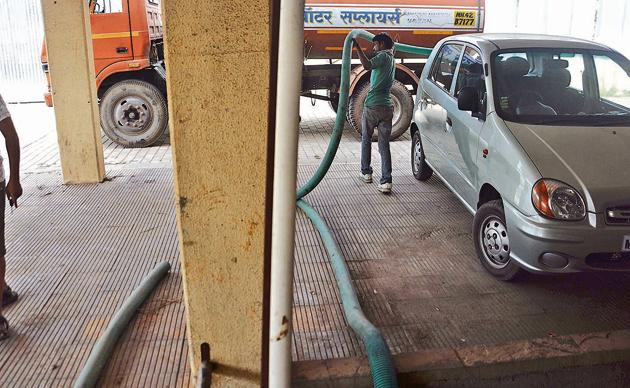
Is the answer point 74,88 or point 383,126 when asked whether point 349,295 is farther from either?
point 74,88

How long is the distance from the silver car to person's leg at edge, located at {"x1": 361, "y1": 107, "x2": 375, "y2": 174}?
2.58 feet

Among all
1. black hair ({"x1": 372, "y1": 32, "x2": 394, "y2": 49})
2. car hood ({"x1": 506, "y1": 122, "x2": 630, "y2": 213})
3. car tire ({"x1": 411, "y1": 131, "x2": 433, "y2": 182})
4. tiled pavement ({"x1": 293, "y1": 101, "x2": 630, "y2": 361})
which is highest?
black hair ({"x1": 372, "y1": 32, "x2": 394, "y2": 49})

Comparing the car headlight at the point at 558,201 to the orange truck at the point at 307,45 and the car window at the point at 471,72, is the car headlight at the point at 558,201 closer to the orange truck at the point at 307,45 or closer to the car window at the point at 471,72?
the car window at the point at 471,72

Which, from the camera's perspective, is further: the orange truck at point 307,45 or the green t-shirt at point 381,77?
the orange truck at point 307,45

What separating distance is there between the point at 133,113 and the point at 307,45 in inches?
127

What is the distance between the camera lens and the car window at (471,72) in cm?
519

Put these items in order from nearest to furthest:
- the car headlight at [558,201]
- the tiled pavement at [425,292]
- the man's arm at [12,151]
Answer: the man's arm at [12,151]
the tiled pavement at [425,292]
the car headlight at [558,201]

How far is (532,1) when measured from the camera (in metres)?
14.0

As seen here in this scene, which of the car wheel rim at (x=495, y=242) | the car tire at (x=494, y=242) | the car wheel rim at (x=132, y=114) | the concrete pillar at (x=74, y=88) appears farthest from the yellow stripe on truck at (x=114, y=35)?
the car wheel rim at (x=495, y=242)

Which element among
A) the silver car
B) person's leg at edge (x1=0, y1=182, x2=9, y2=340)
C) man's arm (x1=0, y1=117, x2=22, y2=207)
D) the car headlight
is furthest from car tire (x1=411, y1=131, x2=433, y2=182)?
person's leg at edge (x1=0, y1=182, x2=9, y2=340)

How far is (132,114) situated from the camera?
9492 millimetres

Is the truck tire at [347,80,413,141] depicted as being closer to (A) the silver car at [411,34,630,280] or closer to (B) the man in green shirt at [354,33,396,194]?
(B) the man in green shirt at [354,33,396,194]

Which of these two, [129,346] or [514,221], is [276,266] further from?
[514,221]

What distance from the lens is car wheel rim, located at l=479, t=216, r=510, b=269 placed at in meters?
4.52
